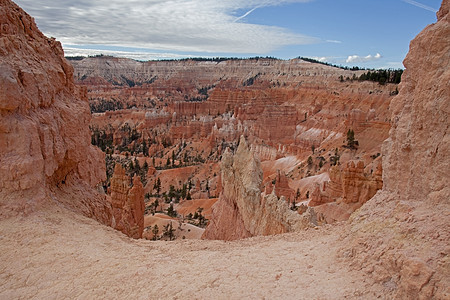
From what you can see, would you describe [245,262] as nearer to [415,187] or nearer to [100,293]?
[100,293]

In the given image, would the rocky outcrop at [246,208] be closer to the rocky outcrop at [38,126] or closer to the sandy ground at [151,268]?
the sandy ground at [151,268]

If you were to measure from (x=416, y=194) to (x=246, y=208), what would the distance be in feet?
31.9

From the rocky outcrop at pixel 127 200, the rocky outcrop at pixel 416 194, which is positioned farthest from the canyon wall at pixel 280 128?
the rocky outcrop at pixel 416 194

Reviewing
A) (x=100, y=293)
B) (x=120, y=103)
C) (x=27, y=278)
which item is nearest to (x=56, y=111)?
(x=27, y=278)

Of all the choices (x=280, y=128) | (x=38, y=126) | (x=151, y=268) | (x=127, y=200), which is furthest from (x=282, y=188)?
(x=280, y=128)

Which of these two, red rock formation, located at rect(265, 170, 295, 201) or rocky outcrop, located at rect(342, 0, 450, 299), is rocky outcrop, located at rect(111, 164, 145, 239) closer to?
red rock formation, located at rect(265, 170, 295, 201)

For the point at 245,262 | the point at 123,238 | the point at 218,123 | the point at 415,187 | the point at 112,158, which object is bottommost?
the point at 112,158

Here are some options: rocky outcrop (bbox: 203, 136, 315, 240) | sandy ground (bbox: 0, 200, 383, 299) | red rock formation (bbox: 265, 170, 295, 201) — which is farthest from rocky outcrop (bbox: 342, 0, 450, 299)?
red rock formation (bbox: 265, 170, 295, 201)

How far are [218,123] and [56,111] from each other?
4957cm

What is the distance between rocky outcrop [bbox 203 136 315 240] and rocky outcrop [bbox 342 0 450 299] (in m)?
5.06

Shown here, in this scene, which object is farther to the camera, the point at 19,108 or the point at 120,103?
the point at 120,103

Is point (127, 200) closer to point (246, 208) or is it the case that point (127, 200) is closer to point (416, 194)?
point (246, 208)

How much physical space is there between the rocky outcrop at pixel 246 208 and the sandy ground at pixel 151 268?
5017 millimetres

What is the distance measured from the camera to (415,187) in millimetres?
4312
